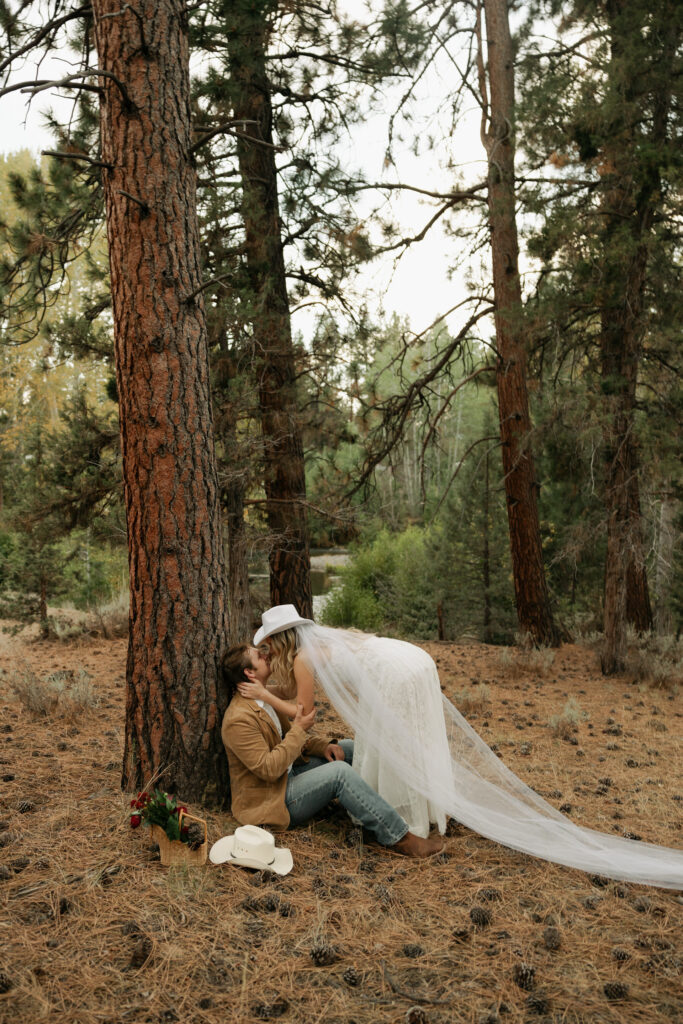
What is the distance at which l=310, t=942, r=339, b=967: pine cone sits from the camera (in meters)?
2.76

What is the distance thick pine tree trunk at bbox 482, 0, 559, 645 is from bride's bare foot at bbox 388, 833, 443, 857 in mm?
6048

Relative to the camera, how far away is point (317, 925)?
301cm

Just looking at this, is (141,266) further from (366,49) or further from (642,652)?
(642,652)

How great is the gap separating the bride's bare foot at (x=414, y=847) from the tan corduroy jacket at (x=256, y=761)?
57cm

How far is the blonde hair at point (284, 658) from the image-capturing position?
4.24 meters

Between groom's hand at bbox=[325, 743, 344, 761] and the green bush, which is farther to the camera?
the green bush

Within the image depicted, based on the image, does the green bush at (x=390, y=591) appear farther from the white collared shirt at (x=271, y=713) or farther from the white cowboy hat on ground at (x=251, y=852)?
the white cowboy hat on ground at (x=251, y=852)

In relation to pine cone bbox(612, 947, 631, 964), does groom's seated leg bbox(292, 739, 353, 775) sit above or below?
above

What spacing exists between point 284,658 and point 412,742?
0.82 m

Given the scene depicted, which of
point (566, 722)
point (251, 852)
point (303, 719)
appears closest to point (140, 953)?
point (251, 852)

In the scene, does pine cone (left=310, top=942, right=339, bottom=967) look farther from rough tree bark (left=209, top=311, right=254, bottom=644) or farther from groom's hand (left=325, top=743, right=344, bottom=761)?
rough tree bark (left=209, top=311, right=254, bottom=644)

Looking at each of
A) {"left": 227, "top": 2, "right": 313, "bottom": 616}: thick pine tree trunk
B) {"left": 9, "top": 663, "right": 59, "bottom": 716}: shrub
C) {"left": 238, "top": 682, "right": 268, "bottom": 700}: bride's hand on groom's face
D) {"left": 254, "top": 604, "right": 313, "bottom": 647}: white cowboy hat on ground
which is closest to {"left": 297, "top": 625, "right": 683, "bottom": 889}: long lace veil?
{"left": 254, "top": 604, "right": 313, "bottom": 647}: white cowboy hat on ground

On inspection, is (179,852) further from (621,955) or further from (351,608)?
(351,608)

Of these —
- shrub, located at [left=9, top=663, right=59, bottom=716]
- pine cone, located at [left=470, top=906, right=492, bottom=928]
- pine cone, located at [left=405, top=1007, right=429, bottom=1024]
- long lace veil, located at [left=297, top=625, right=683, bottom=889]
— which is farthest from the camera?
shrub, located at [left=9, top=663, right=59, bottom=716]
